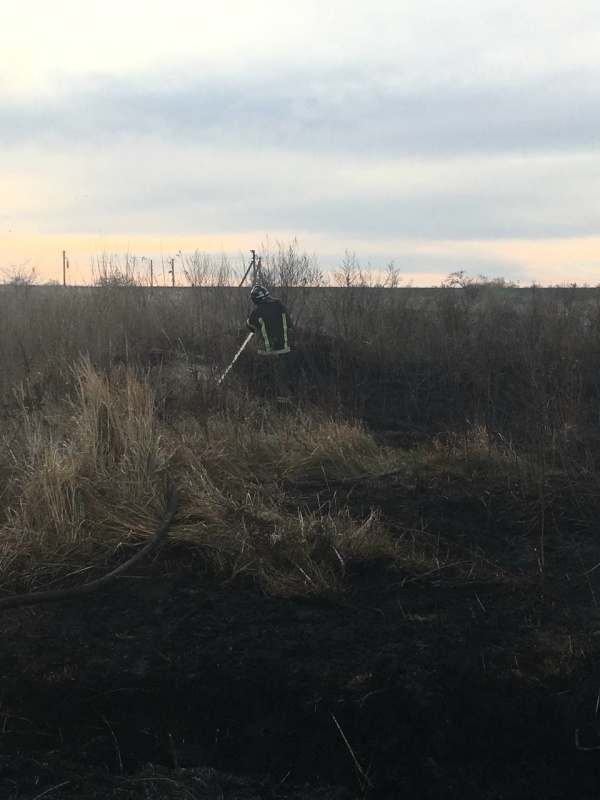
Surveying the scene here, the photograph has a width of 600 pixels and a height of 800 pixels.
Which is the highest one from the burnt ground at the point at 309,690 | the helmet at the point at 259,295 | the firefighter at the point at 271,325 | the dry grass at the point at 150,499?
the helmet at the point at 259,295

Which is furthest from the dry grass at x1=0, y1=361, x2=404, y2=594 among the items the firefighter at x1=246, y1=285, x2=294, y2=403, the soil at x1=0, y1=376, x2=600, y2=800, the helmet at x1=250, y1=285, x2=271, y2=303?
the helmet at x1=250, y1=285, x2=271, y2=303

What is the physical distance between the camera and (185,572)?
14.6 ft

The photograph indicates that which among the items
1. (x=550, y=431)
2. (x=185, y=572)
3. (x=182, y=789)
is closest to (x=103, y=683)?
(x=182, y=789)

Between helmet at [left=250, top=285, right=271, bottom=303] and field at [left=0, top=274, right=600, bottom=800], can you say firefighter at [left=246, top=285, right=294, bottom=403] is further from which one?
field at [left=0, top=274, right=600, bottom=800]

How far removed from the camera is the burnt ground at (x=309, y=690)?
2672 mm

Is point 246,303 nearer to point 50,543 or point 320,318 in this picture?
point 320,318

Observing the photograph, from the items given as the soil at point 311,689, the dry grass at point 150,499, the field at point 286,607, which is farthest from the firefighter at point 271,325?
the soil at point 311,689

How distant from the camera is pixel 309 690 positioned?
317 cm

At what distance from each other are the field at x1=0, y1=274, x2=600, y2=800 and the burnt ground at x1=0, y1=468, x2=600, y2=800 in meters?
0.01

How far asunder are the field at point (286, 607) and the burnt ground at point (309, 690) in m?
0.01

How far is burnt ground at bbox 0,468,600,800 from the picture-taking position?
2.67 m

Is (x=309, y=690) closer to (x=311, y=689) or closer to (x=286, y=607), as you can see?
(x=311, y=689)

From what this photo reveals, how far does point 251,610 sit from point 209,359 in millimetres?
6752

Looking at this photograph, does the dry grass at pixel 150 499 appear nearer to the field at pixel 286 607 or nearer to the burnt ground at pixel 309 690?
the field at pixel 286 607
